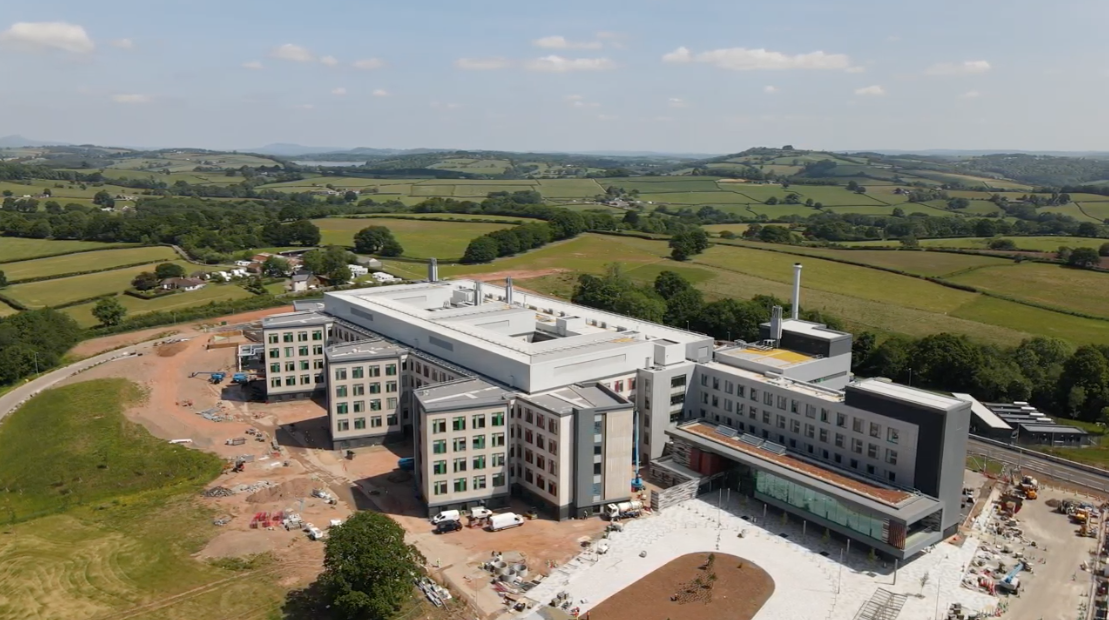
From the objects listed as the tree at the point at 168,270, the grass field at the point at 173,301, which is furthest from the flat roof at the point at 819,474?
the tree at the point at 168,270

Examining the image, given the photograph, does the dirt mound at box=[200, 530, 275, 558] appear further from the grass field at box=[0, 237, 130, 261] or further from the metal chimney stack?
the grass field at box=[0, 237, 130, 261]

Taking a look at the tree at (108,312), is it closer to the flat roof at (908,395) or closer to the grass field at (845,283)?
the grass field at (845,283)

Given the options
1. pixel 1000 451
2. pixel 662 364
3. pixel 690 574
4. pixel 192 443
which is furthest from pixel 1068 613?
pixel 192 443

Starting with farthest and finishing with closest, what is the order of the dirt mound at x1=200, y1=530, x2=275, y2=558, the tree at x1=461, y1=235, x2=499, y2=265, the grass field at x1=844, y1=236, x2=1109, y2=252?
1. the tree at x1=461, y1=235, x2=499, y2=265
2. the grass field at x1=844, y1=236, x2=1109, y2=252
3. the dirt mound at x1=200, y1=530, x2=275, y2=558

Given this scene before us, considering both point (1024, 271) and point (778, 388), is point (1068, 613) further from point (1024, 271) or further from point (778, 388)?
point (1024, 271)

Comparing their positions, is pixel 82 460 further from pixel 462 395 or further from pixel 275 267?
pixel 275 267

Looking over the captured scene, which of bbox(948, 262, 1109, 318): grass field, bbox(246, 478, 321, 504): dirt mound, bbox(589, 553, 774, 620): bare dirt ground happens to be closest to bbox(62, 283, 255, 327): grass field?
bbox(246, 478, 321, 504): dirt mound
